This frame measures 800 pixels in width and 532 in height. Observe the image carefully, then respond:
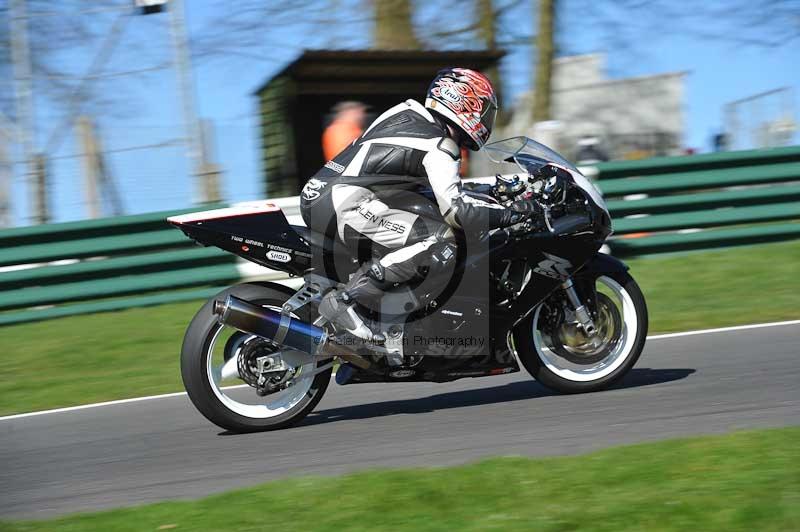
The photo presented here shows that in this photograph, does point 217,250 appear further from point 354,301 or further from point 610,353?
point 610,353

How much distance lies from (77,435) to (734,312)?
5.20m

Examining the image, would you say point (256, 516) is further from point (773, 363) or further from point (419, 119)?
point (773, 363)

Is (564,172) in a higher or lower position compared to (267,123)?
higher

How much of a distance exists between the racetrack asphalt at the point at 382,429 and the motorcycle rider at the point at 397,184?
701 millimetres

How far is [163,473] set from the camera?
193 inches

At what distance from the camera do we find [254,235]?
5.29 metres

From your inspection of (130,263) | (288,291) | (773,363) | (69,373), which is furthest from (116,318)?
(773,363)

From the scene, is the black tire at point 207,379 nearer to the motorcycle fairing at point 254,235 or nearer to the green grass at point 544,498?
the motorcycle fairing at point 254,235

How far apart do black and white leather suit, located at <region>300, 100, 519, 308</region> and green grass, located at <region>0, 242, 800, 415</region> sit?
2382 mm

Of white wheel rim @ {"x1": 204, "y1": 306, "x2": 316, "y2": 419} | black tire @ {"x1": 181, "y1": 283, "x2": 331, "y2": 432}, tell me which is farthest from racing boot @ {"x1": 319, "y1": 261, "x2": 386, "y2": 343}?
white wheel rim @ {"x1": 204, "y1": 306, "x2": 316, "y2": 419}

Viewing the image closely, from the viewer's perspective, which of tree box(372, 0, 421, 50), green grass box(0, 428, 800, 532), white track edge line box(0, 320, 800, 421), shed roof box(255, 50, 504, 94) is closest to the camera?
green grass box(0, 428, 800, 532)

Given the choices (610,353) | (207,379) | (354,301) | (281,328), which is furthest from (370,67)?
(207,379)

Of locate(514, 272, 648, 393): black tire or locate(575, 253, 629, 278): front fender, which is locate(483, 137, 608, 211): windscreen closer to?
locate(575, 253, 629, 278): front fender

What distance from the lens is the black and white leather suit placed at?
531 centimetres
